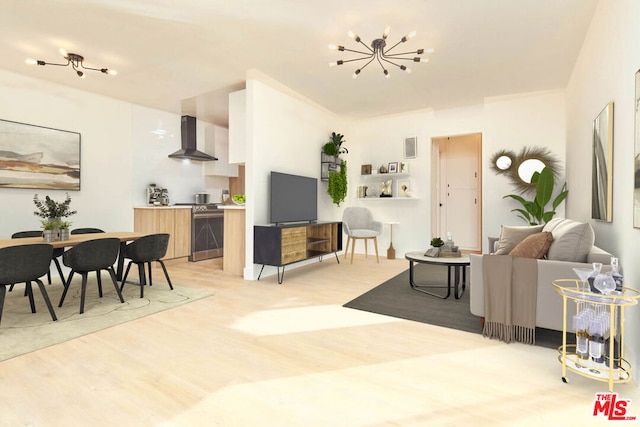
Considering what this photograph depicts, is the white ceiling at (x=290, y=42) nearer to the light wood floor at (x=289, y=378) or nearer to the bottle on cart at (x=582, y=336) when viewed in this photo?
the bottle on cart at (x=582, y=336)

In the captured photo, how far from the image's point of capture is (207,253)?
6281mm

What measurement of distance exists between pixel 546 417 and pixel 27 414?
8.19 ft

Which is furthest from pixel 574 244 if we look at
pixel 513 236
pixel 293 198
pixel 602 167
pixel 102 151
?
pixel 102 151

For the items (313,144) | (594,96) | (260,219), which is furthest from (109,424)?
(313,144)

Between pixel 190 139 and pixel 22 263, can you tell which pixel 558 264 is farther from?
pixel 190 139

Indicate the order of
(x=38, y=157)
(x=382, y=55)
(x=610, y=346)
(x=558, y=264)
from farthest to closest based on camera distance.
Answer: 1. (x=38, y=157)
2. (x=382, y=55)
3. (x=558, y=264)
4. (x=610, y=346)

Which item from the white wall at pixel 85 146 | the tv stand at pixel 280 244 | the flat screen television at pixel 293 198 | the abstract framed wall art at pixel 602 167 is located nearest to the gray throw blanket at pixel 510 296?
the abstract framed wall art at pixel 602 167

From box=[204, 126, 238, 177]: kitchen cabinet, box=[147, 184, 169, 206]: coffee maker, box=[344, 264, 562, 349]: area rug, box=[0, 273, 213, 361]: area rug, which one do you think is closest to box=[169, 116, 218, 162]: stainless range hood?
box=[204, 126, 238, 177]: kitchen cabinet

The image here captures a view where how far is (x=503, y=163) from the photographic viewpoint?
552cm

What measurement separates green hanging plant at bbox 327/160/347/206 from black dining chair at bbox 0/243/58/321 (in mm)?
4279

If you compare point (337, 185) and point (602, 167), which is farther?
point (337, 185)

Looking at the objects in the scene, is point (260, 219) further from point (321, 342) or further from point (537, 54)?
point (537, 54)

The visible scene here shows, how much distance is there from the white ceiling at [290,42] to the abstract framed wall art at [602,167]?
3.64 feet

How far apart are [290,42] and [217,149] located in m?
3.86
